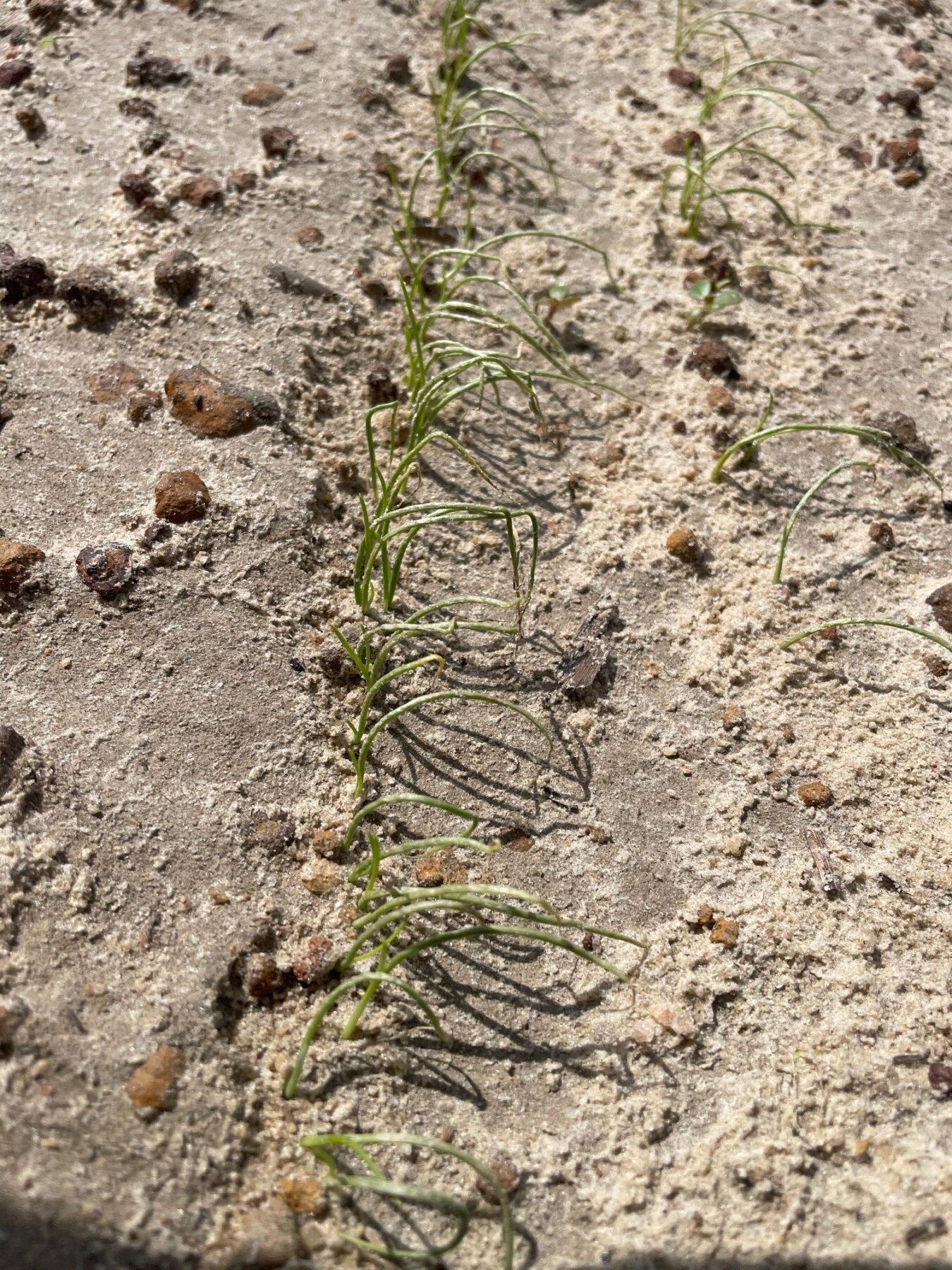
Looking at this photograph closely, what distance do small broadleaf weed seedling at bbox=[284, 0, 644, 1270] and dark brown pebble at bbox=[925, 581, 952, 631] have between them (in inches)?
31.0

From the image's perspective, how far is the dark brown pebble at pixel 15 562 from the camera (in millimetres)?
1803

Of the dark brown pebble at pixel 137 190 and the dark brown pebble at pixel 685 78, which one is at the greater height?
the dark brown pebble at pixel 685 78

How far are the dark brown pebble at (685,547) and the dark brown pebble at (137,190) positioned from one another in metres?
1.44

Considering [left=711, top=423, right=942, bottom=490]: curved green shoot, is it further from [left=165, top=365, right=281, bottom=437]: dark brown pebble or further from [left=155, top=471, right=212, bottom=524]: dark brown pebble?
[left=155, top=471, right=212, bottom=524]: dark brown pebble

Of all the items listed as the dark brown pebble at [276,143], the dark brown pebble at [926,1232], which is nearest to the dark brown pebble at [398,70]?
the dark brown pebble at [276,143]

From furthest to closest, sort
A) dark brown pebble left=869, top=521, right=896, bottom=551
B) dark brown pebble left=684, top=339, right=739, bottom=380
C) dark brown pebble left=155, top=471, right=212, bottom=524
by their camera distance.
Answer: dark brown pebble left=684, top=339, right=739, bottom=380, dark brown pebble left=869, top=521, right=896, bottom=551, dark brown pebble left=155, top=471, right=212, bottom=524

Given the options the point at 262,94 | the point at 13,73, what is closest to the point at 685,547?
the point at 262,94

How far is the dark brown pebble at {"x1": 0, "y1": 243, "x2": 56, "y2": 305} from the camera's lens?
219 centimetres

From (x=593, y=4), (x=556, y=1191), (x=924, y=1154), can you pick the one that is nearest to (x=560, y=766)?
(x=556, y=1191)

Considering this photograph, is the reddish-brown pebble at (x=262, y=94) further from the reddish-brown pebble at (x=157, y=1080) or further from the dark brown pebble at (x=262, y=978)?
the reddish-brown pebble at (x=157, y=1080)

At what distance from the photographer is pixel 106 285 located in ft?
7.22

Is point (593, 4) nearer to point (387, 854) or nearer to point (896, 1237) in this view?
point (387, 854)

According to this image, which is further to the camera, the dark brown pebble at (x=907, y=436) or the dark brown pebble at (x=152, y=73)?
the dark brown pebble at (x=152, y=73)

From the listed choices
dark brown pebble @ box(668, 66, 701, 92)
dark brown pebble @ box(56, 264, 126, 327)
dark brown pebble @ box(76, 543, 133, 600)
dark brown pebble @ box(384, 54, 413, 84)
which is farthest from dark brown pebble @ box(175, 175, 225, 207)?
dark brown pebble @ box(668, 66, 701, 92)
